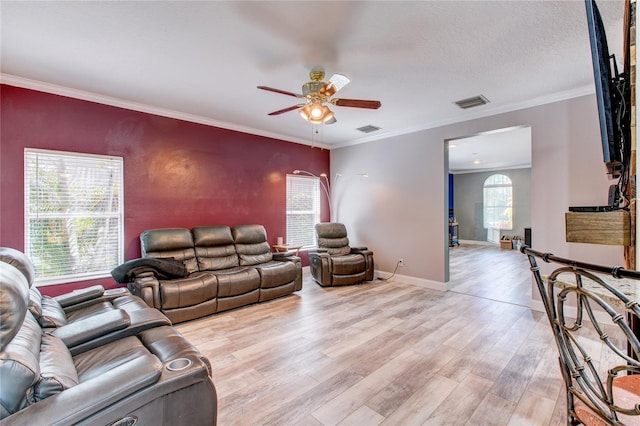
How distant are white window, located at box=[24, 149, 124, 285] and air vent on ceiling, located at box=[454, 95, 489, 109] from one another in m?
4.66

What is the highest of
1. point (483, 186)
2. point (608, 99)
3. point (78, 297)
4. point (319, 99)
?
point (319, 99)

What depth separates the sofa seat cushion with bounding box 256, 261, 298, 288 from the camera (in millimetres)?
4109

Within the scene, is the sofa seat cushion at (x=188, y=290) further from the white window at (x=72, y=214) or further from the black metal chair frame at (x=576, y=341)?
the black metal chair frame at (x=576, y=341)

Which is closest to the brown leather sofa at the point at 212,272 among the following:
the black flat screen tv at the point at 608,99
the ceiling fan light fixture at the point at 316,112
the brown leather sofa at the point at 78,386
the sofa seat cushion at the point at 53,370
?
the sofa seat cushion at the point at 53,370

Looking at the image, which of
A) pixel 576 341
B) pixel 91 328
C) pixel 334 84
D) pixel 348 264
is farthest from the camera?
pixel 348 264

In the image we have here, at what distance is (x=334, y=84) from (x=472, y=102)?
2.34 metres

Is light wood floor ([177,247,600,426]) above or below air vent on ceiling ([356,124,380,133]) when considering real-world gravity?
below

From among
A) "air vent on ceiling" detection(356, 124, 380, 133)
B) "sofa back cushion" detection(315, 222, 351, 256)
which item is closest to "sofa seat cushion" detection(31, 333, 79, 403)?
"sofa back cushion" detection(315, 222, 351, 256)

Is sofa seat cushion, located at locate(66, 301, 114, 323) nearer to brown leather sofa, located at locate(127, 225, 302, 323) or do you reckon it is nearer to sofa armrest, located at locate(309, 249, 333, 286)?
brown leather sofa, located at locate(127, 225, 302, 323)

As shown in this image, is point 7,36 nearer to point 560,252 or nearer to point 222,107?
point 222,107

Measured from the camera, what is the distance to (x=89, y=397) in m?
1.10

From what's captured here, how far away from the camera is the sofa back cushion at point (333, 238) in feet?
18.2

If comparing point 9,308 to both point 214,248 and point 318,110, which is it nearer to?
point 318,110

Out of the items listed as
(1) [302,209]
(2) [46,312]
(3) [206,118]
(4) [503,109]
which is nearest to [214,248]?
(3) [206,118]
